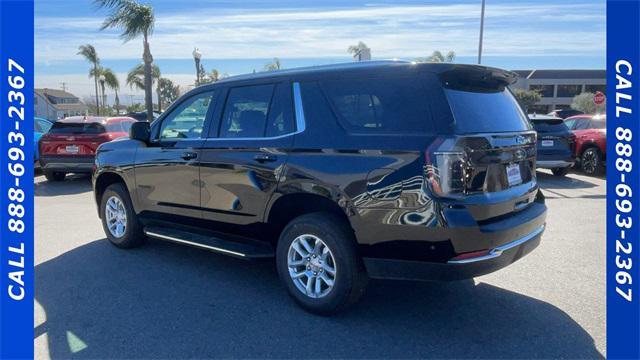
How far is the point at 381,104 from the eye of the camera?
352 centimetres

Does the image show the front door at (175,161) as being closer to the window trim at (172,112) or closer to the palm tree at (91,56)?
the window trim at (172,112)

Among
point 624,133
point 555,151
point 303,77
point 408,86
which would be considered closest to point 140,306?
point 303,77

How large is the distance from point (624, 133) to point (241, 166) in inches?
131

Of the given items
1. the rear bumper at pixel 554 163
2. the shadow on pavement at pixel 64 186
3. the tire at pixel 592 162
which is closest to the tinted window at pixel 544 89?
the tire at pixel 592 162

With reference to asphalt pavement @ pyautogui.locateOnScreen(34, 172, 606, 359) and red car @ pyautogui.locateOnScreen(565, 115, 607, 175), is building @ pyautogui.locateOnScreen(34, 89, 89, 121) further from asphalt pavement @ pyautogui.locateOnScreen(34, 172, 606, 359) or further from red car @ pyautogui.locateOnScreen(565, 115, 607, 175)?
→ asphalt pavement @ pyautogui.locateOnScreen(34, 172, 606, 359)

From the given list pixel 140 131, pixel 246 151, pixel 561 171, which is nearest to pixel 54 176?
pixel 140 131

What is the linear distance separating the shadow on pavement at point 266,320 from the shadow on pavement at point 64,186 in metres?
5.64

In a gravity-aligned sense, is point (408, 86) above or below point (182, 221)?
above

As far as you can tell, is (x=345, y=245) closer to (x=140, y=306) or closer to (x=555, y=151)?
(x=140, y=306)

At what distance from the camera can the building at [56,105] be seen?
78.1m

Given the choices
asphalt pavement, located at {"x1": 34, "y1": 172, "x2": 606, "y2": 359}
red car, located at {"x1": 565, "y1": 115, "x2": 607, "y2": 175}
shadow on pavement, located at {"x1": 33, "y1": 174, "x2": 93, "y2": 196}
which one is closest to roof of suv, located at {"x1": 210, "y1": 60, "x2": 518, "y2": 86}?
Result: asphalt pavement, located at {"x1": 34, "y1": 172, "x2": 606, "y2": 359}

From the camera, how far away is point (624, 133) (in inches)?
165

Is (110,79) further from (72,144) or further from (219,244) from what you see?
(219,244)

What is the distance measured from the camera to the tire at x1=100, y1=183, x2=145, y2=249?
5.54 metres
